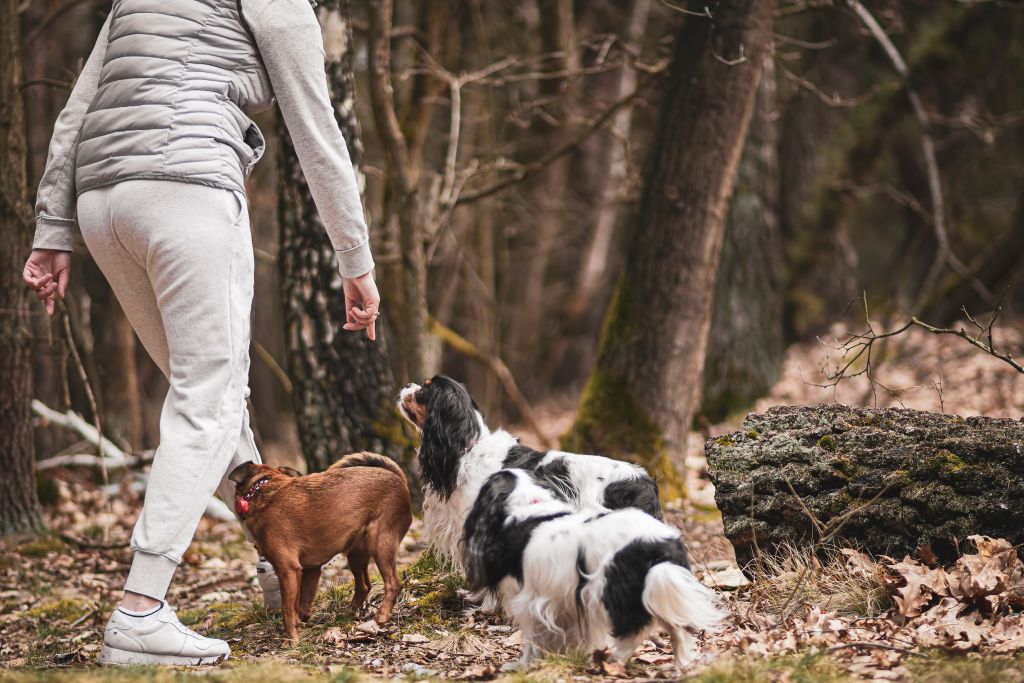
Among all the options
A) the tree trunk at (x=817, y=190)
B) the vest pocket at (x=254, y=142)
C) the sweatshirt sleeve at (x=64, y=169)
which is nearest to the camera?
the sweatshirt sleeve at (x=64, y=169)

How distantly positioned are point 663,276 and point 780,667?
3967 millimetres

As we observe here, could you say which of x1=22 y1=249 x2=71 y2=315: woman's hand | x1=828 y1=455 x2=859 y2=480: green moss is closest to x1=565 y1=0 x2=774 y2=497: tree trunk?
x1=828 y1=455 x2=859 y2=480: green moss

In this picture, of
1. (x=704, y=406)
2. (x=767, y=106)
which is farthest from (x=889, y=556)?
(x=767, y=106)

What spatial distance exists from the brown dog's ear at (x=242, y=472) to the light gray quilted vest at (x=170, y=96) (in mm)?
1168

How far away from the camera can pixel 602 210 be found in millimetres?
15344

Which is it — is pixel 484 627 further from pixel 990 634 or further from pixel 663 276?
pixel 663 276

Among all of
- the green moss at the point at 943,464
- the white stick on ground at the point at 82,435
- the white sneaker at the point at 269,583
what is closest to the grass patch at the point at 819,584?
the green moss at the point at 943,464

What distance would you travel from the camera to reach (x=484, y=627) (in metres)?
4.21

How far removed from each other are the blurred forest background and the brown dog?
5.91 feet

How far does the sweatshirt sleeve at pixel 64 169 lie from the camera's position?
363 cm

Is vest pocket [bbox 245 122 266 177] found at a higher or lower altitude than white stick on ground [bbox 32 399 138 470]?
higher

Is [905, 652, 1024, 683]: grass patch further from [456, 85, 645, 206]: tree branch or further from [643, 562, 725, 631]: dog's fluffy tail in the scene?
[456, 85, 645, 206]: tree branch

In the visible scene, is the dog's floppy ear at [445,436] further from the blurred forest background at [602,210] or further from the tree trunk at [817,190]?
the tree trunk at [817,190]

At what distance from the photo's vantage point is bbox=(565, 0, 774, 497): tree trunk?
6.59 metres
